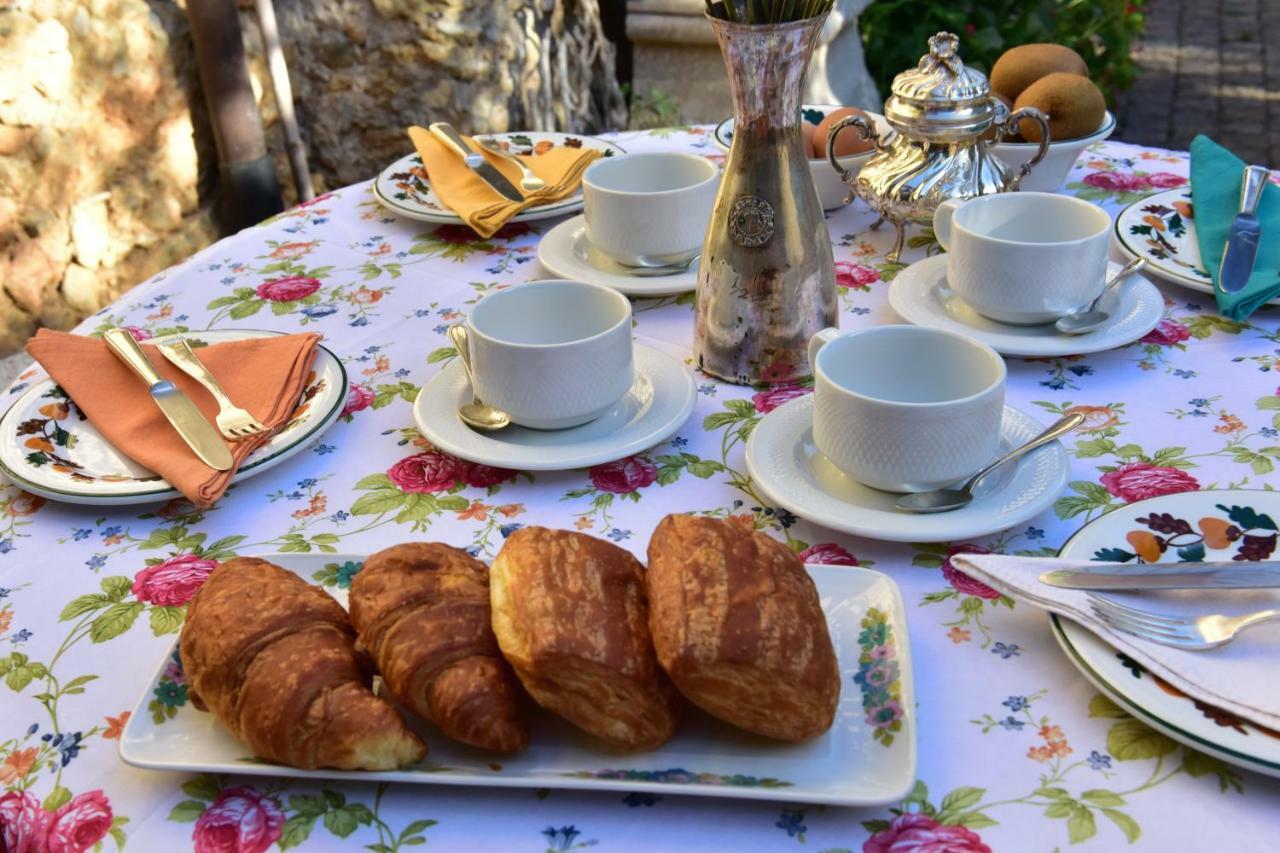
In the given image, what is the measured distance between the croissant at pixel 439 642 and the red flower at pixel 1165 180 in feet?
3.92

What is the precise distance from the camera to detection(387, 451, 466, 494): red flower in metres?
1.00

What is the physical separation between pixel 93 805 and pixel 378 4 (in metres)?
2.21

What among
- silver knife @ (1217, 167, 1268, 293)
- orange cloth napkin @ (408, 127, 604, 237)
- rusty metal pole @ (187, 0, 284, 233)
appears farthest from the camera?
rusty metal pole @ (187, 0, 284, 233)

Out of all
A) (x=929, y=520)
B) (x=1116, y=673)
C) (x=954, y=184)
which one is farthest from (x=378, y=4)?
(x=1116, y=673)

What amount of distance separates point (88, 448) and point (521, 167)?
0.75m

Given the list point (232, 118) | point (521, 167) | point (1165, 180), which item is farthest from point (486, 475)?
point (232, 118)

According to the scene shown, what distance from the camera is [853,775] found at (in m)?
0.66

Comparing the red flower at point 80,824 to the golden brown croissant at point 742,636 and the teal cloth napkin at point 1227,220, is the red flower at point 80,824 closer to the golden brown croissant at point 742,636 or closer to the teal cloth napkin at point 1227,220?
the golden brown croissant at point 742,636

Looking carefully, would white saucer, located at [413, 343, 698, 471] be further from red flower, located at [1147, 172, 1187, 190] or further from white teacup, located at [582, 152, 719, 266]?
red flower, located at [1147, 172, 1187, 190]

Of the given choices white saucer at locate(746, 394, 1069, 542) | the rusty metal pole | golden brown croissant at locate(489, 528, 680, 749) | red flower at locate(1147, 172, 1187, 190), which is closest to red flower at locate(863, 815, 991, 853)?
golden brown croissant at locate(489, 528, 680, 749)

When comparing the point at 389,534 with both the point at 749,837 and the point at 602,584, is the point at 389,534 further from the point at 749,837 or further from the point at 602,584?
the point at 749,837

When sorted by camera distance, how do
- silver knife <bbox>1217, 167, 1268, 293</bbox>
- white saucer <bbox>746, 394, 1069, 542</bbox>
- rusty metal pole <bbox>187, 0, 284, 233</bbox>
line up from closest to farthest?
white saucer <bbox>746, 394, 1069, 542</bbox>
silver knife <bbox>1217, 167, 1268, 293</bbox>
rusty metal pole <bbox>187, 0, 284, 233</bbox>

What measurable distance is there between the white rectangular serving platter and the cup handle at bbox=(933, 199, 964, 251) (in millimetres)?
620

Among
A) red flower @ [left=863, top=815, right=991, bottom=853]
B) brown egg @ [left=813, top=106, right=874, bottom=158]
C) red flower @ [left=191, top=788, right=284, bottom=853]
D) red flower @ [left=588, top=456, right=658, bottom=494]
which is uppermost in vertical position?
brown egg @ [left=813, top=106, right=874, bottom=158]
